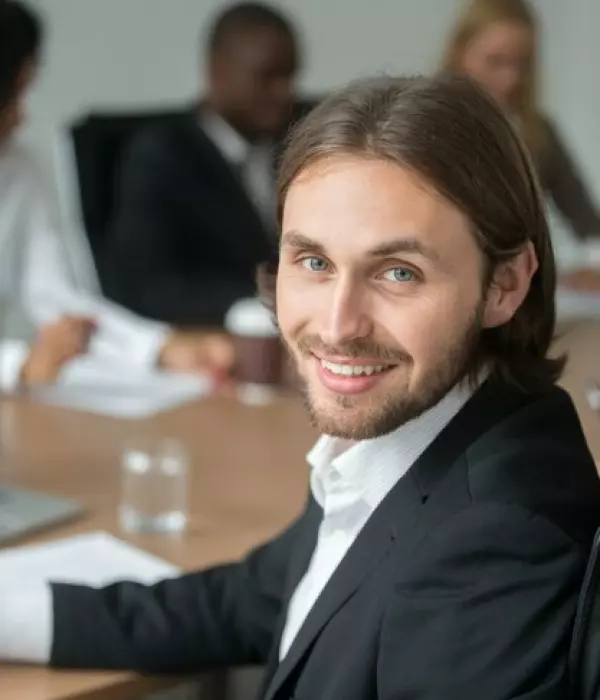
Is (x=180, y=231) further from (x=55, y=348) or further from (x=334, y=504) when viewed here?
(x=334, y=504)

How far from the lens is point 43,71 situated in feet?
10.3

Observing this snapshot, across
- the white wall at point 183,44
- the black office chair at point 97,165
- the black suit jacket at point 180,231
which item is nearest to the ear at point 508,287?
the black suit jacket at point 180,231

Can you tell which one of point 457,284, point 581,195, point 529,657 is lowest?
point 581,195

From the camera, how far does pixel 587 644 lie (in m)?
0.76

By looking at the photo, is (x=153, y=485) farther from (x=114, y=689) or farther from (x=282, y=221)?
(x=282, y=221)

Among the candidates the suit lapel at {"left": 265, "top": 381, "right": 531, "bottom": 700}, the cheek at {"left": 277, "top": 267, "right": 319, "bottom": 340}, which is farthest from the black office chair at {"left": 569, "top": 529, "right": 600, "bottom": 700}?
the cheek at {"left": 277, "top": 267, "right": 319, "bottom": 340}

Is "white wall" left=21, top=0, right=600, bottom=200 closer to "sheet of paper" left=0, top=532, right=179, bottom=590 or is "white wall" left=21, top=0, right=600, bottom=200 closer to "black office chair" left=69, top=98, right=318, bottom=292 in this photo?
"black office chair" left=69, top=98, right=318, bottom=292

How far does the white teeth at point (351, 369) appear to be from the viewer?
0.83 metres

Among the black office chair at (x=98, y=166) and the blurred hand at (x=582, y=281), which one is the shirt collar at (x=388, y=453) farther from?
the black office chair at (x=98, y=166)

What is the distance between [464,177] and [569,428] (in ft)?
0.71

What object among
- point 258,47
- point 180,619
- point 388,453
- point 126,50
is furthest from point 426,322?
point 126,50

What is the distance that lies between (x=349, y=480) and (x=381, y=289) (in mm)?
196

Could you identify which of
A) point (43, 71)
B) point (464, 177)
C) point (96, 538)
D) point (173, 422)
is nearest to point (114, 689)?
point (96, 538)

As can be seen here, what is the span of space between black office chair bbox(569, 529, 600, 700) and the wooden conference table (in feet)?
0.64
